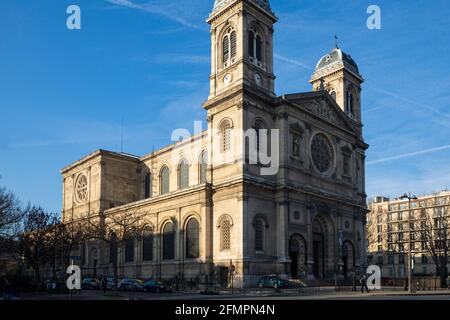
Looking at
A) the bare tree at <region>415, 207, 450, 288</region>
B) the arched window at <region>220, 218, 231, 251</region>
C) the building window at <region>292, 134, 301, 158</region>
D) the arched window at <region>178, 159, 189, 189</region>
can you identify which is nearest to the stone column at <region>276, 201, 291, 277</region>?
the arched window at <region>220, 218, 231, 251</region>

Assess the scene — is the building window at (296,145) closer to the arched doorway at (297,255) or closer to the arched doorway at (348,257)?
the arched doorway at (297,255)

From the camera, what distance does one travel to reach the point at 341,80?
6488 cm

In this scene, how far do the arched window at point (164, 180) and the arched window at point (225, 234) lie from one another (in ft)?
66.8

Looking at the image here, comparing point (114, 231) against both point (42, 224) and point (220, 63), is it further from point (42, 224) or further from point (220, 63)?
point (220, 63)

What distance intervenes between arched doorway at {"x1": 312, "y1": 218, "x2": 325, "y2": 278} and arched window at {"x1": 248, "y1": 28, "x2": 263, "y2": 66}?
60.1 feet

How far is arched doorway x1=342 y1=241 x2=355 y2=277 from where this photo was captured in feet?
189

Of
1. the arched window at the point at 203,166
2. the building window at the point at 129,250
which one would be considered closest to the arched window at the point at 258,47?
the arched window at the point at 203,166

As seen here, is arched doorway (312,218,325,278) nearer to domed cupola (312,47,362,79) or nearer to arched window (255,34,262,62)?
arched window (255,34,262,62)

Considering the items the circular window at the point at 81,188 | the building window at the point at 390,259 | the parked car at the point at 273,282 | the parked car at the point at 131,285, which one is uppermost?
the circular window at the point at 81,188

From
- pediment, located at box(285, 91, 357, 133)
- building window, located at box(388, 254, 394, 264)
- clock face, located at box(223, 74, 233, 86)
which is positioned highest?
clock face, located at box(223, 74, 233, 86)

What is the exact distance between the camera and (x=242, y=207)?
46250 millimetres

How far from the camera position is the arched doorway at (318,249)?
2140 inches

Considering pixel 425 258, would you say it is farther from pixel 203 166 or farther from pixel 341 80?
pixel 203 166
